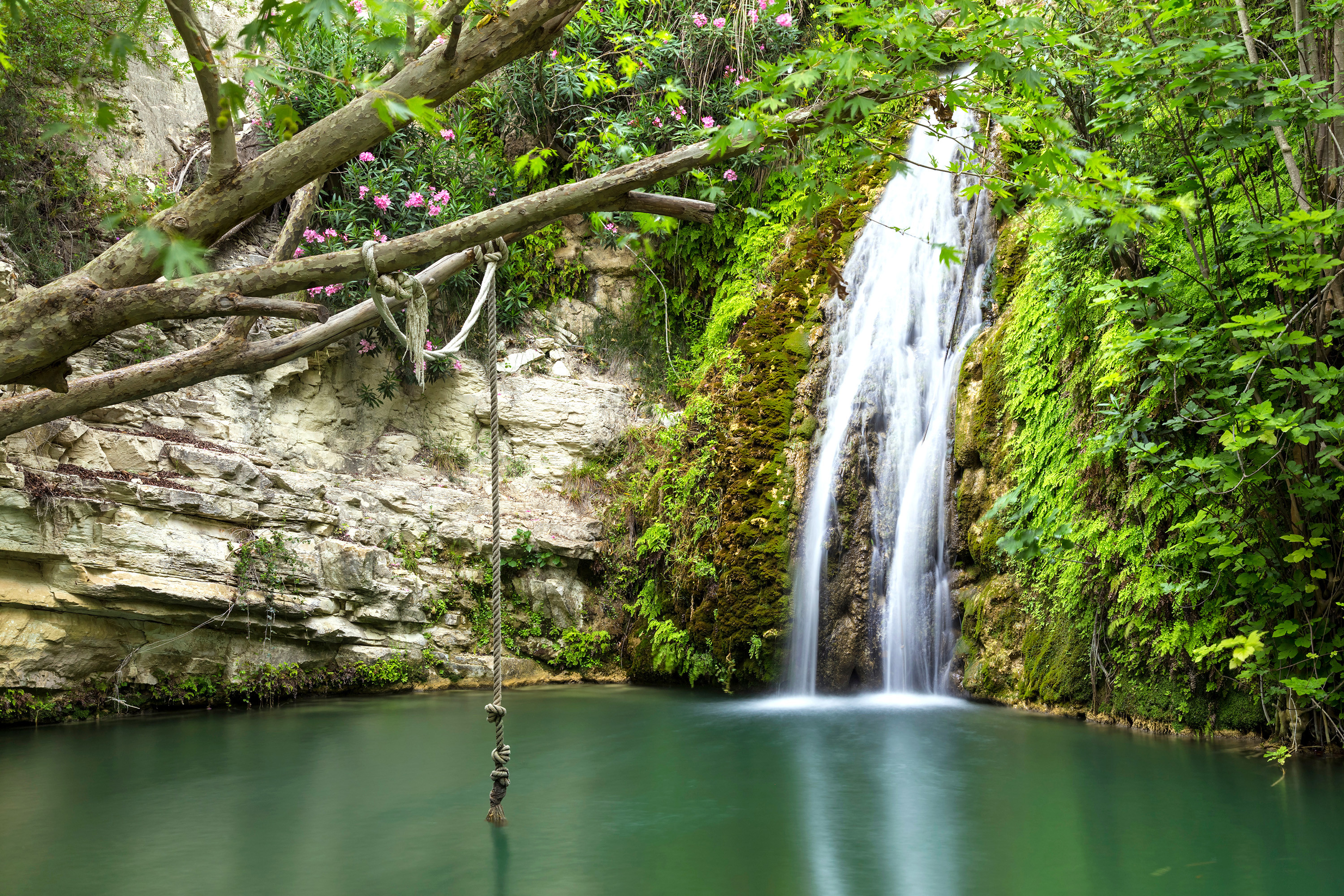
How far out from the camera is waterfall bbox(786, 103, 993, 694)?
7.68 meters

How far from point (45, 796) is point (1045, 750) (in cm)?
601

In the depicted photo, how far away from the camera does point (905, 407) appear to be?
27.4 ft

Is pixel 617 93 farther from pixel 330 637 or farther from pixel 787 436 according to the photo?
pixel 330 637

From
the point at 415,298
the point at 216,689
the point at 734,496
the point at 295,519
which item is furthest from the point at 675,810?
the point at 295,519

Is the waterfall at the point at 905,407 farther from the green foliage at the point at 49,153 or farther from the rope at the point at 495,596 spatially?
the green foliage at the point at 49,153

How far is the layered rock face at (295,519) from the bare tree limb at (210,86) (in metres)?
5.08

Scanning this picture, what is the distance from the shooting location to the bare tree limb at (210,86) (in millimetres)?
2891

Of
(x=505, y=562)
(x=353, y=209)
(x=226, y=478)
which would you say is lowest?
(x=505, y=562)

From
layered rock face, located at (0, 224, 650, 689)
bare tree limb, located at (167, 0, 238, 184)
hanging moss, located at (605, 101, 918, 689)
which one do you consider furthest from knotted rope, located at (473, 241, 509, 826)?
layered rock face, located at (0, 224, 650, 689)

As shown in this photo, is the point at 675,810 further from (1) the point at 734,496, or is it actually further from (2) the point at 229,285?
(1) the point at 734,496

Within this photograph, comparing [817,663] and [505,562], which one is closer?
[817,663]

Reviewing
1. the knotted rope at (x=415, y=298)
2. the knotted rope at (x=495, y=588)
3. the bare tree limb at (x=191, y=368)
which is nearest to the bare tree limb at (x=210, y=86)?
the knotted rope at (x=415, y=298)

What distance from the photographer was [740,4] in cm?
1059

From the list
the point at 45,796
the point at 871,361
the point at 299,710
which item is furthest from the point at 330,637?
the point at 871,361
